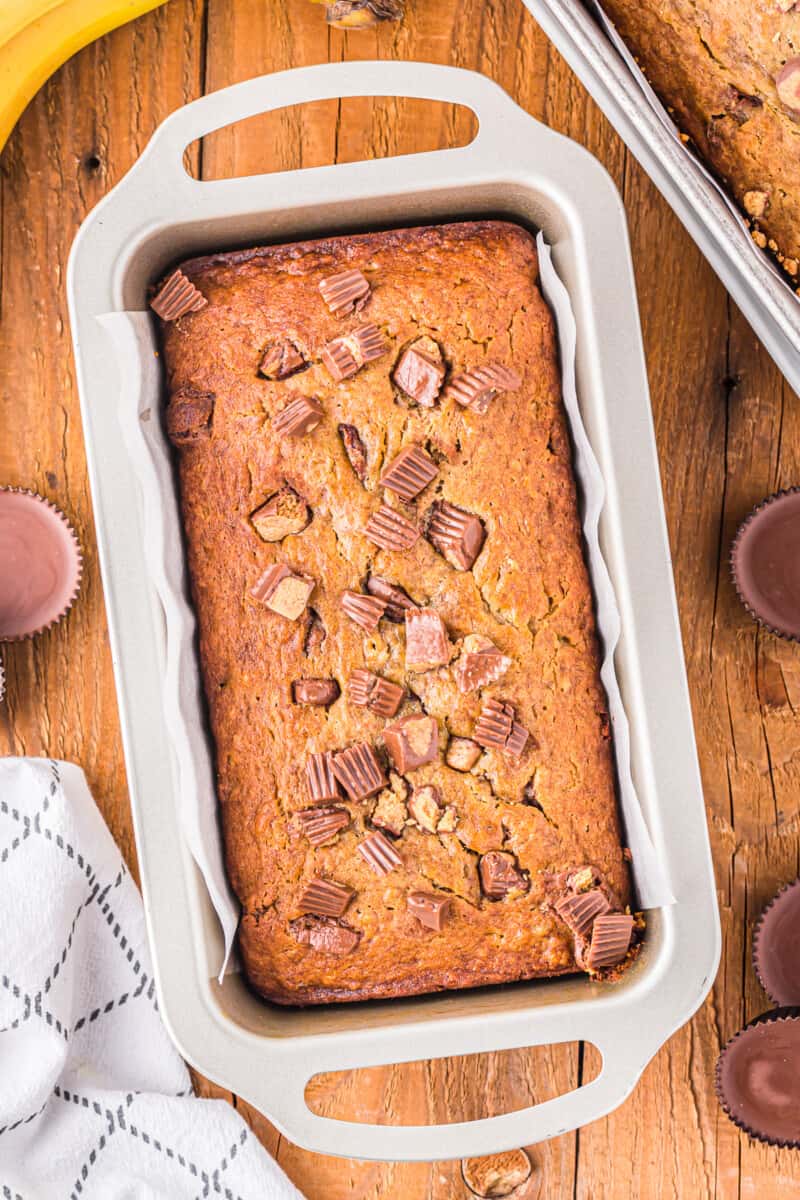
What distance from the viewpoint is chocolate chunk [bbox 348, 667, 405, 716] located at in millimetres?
1724

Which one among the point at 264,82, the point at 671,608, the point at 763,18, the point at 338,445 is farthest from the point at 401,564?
the point at 763,18

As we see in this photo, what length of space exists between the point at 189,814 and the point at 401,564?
534 millimetres

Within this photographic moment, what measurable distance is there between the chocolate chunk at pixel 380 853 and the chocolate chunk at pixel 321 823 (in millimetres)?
49

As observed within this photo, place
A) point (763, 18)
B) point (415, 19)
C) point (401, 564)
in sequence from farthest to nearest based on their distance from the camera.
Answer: point (415, 19), point (401, 564), point (763, 18)

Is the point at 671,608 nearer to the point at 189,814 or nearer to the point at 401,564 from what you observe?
the point at 401,564

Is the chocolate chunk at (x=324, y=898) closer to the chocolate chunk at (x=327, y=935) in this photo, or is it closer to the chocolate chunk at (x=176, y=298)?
the chocolate chunk at (x=327, y=935)

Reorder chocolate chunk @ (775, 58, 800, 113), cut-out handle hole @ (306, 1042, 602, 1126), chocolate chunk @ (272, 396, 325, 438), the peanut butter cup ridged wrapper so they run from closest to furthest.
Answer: chocolate chunk @ (775, 58, 800, 113) → chocolate chunk @ (272, 396, 325, 438) → the peanut butter cup ridged wrapper → cut-out handle hole @ (306, 1042, 602, 1126)

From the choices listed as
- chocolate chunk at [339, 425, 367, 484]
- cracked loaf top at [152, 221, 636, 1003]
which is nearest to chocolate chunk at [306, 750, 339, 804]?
cracked loaf top at [152, 221, 636, 1003]

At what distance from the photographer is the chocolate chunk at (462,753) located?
174 cm

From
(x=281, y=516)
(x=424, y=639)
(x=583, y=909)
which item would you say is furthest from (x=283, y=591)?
(x=583, y=909)

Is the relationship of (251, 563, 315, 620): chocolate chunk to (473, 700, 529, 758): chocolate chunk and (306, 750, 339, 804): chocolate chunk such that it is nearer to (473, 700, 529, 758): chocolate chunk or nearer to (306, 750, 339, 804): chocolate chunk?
(306, 750, 339, 804): chocolate chunk

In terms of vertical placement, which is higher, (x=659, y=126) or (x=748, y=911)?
(x=659, y=126)

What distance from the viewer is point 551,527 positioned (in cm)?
177

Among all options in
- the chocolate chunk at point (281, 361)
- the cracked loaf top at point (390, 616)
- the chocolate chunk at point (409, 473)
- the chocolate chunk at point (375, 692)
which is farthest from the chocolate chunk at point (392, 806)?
the chocolate chunk at point (281, 361)
